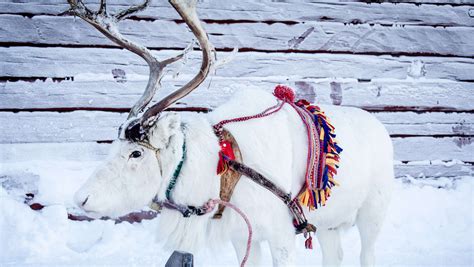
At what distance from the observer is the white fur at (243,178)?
2525 mm

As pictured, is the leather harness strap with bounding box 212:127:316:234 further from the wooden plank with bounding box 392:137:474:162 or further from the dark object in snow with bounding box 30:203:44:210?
the wooden plank with bounding box 392:137:474:162

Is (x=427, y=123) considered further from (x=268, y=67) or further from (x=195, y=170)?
(x=195, y=170)

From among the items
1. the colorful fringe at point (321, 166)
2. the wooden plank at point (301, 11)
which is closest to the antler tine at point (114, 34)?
the colorful fringe at point (321, 166)

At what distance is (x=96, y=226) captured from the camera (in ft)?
14.6

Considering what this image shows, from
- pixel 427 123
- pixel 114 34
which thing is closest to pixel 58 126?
pixel 114 34

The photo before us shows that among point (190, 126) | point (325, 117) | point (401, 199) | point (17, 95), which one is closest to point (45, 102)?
point (17, 95)

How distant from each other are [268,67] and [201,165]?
2.51 m

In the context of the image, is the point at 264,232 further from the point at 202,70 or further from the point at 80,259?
the point at 80,259

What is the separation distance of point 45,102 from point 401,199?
11.6ft

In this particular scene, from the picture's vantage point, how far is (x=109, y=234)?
4.34 meters

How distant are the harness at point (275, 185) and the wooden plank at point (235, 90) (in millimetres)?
1303

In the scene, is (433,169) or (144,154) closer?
(144,154)

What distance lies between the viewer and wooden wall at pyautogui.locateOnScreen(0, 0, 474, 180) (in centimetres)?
453

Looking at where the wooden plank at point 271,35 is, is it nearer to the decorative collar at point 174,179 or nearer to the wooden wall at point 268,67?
the wooden wall at point 268,67
